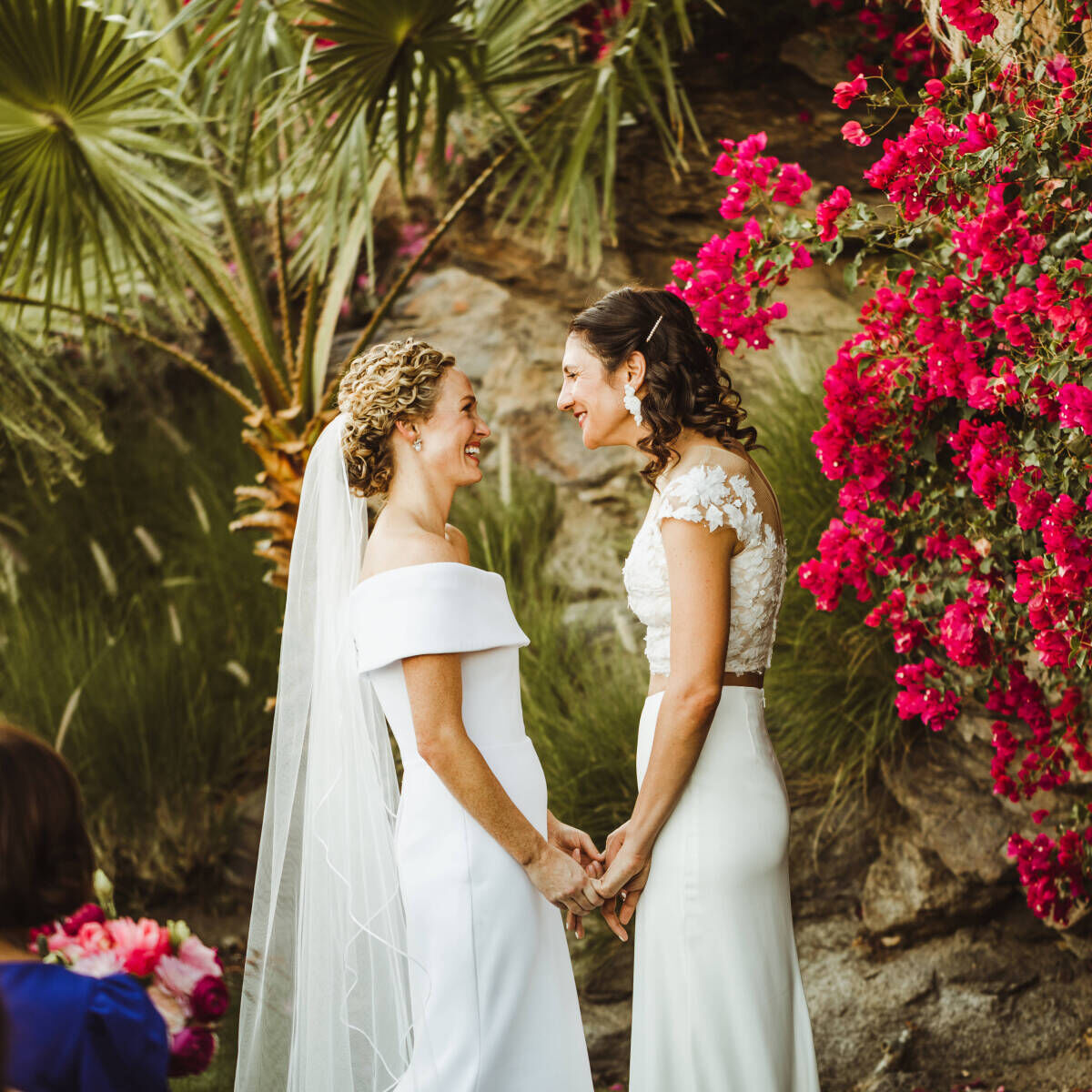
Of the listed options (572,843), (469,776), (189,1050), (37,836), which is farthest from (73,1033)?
(572,843)

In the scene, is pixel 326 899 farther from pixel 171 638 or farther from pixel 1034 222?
pixel 171 638

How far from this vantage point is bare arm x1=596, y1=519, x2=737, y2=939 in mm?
2377

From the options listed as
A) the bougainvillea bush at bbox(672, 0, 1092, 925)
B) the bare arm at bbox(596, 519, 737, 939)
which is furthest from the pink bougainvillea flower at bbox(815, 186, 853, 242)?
the bare arm at bbox(596, 519, 737, 939)

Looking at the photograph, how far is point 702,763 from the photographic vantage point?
2.47 metres

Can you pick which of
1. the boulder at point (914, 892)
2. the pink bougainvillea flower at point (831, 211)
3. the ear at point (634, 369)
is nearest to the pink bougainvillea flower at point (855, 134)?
the pink bougainvillea flower at point (831, 211)

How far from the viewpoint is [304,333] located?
450cm

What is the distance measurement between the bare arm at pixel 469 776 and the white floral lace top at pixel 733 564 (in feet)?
1.51

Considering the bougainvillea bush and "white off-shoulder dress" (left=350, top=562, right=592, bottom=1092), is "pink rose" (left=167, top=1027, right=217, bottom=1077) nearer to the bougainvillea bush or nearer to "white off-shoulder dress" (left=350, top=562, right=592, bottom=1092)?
"white off-shoulder dress" (left=350, top=562, right=592, bottom=1092)

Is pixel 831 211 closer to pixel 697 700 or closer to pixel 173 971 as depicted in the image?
pixel 697 700

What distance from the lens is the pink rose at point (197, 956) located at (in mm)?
2438

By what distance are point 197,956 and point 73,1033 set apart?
2.89 ft

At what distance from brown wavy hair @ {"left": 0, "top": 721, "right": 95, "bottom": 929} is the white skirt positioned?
1.31 metres

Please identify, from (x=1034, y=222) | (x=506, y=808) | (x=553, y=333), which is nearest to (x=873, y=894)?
(x=506, y=808)

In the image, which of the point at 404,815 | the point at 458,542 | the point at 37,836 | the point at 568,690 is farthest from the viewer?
the point at 568,690
